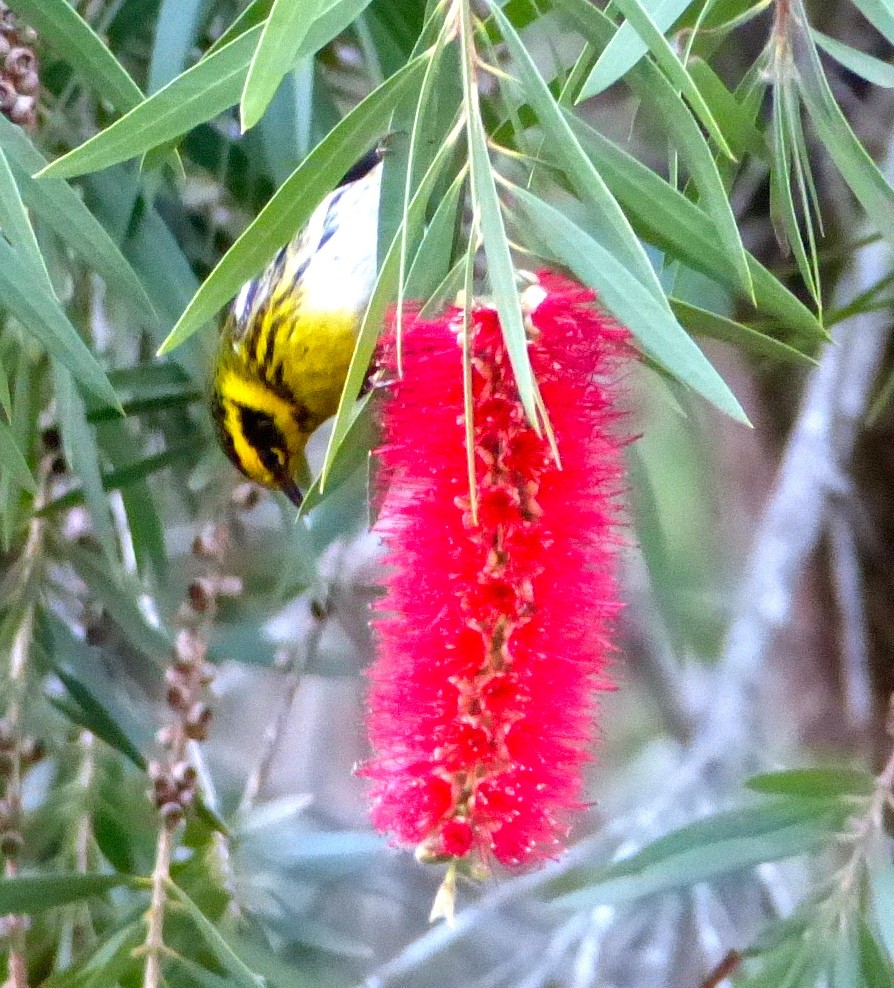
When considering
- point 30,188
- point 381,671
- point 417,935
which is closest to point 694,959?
point 417,935

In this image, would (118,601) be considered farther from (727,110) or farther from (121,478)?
Answer: (727,110)

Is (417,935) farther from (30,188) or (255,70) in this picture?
(255,70)

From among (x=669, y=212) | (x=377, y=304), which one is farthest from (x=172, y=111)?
(x=669, y=212)

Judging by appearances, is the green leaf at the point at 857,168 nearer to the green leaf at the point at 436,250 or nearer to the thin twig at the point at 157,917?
the green leaf at the point at 436,250

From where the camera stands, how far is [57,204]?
0.60 m

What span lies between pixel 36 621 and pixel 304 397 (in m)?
0.32

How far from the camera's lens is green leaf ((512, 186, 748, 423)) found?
17.8 inches

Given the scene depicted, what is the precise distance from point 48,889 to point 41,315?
1.28ft

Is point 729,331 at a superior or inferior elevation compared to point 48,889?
superior

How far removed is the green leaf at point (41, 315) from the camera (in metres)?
0.56

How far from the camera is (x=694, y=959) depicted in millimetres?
1646

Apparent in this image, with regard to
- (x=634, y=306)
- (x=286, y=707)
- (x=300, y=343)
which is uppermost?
(x=300, y=343)

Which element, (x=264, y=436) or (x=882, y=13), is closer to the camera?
(x=882, y=13)

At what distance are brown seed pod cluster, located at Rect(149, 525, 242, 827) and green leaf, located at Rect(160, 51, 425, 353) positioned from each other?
1.19 ft
